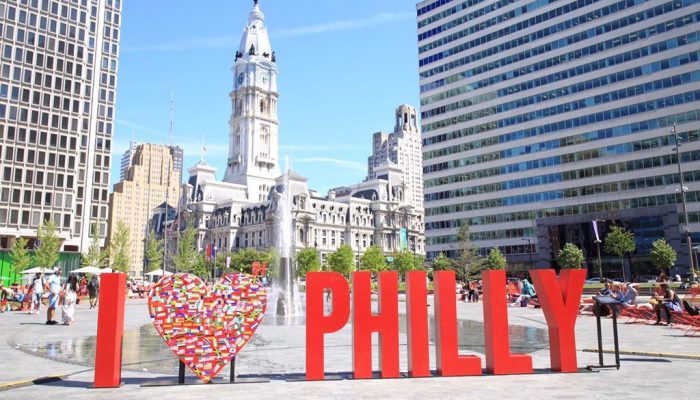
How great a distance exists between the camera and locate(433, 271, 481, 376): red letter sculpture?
38.5 feet

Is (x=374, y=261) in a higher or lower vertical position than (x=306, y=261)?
lower

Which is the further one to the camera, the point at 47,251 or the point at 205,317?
the point at 47,251

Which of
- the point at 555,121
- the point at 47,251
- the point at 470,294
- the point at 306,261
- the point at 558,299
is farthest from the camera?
the point at 306,261

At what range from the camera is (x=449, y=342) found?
11805 mm

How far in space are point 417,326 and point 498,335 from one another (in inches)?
71.8

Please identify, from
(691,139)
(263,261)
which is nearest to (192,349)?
(691,139)

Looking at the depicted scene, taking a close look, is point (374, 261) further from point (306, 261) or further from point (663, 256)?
point (663, 256)

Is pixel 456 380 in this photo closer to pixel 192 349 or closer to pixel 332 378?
pixel 332 378

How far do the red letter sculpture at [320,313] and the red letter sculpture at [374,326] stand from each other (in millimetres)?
323

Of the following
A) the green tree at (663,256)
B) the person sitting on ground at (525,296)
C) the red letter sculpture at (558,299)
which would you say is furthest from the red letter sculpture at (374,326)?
the green tree at (663,256)

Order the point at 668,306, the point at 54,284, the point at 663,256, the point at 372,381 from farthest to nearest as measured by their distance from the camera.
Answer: the point at 663,256 < the point at 54,284 < the point at 668,306 < the point at 372,381

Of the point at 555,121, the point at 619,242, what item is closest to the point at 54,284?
the point at 619,242

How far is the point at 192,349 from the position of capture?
11156 mm

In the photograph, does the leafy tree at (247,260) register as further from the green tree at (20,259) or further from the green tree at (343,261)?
the green tree at (20,259)
